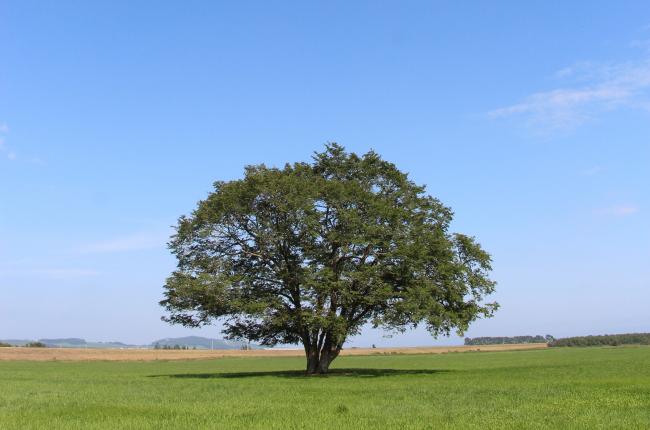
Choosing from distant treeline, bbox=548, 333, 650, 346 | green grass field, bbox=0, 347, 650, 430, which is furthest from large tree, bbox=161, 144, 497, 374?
distant treeline, bbox=548, 333, 650, 346

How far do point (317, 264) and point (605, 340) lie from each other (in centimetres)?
17736

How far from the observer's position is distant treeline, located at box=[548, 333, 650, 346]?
610ft

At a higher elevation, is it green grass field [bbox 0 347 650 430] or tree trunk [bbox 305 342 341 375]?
tree trunk [bbox 305 342 341 375]

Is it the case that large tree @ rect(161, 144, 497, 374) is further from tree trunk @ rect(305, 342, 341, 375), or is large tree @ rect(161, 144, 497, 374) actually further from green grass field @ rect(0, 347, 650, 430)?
green grass field @ rect(0, 347, 650, 430)

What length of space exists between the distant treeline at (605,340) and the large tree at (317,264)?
6288 inches

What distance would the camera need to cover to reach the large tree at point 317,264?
134ft

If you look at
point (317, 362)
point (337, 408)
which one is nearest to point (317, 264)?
point (317, 362)

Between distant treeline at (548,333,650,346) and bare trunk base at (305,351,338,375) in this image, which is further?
distant treeline at (548,333,650,346)

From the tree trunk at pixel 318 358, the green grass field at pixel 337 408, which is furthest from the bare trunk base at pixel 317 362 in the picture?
the green grass field at pixel 337 408

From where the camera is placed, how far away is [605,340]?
191 meters

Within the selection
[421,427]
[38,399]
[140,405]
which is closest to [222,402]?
[140,405]

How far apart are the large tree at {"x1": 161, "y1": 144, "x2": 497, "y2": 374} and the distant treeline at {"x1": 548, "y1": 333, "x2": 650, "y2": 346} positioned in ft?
524

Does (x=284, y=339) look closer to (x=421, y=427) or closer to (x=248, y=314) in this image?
(x=248, y=314)

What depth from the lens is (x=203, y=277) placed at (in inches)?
1620
